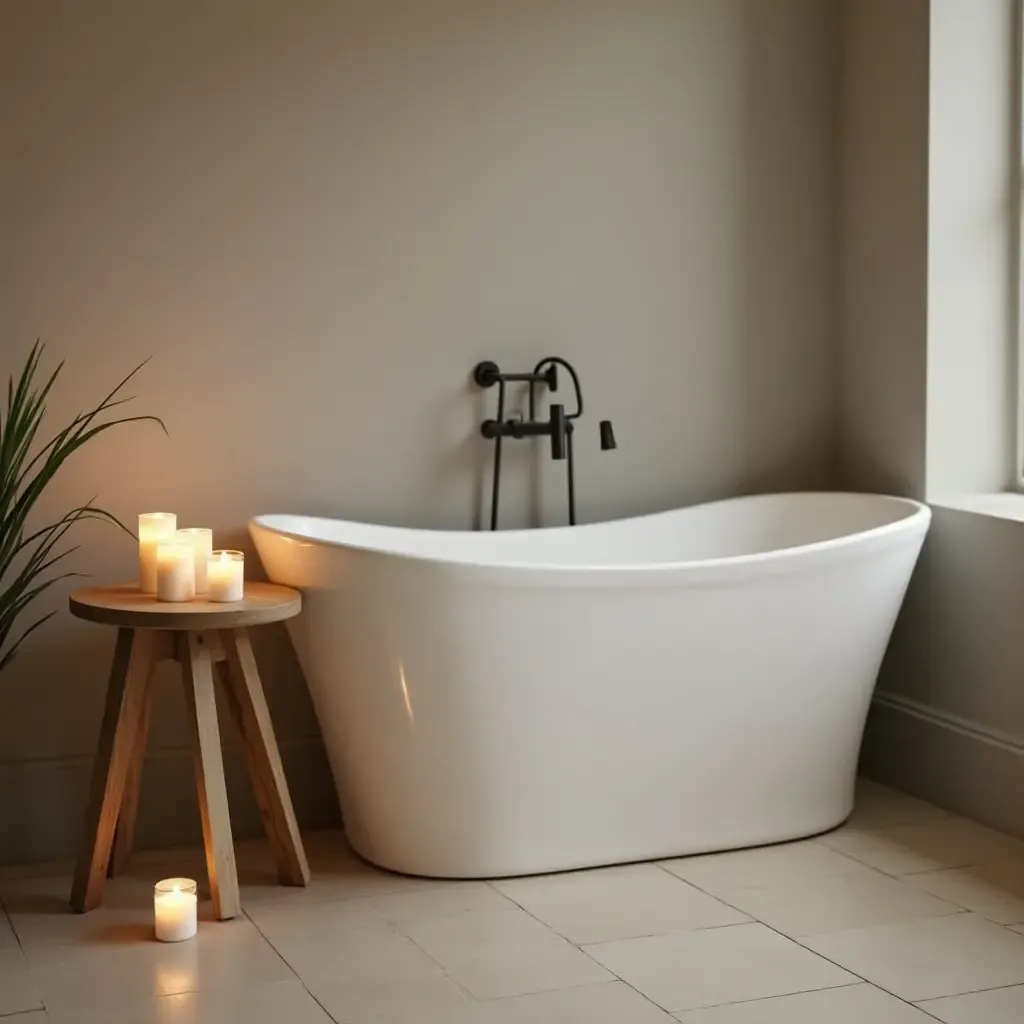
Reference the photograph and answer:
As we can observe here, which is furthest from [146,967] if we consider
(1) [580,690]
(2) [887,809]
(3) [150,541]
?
(2) [887,809]

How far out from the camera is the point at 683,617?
319 centimetres

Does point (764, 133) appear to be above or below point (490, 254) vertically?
above

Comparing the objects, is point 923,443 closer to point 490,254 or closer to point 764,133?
point 764,133

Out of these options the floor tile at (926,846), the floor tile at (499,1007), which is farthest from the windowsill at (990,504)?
the floor tile at (499,1007)

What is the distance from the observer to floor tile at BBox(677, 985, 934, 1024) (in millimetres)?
2508

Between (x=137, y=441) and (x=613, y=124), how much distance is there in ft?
4.48

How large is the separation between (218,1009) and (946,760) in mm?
1898

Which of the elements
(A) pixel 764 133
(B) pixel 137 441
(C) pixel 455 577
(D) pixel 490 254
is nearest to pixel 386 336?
(D) pixel 490 254

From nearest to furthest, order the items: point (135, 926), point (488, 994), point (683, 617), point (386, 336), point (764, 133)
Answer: point (488, 994)
point (135, 926)
point (683, 617)
point (386, 336)
point (764, 133)

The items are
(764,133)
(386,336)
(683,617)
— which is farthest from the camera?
(764,133)

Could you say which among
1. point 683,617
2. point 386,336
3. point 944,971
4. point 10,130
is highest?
point 10,130

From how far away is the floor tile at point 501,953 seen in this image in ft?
8.78

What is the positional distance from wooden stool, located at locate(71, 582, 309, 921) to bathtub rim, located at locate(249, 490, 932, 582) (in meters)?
0.19

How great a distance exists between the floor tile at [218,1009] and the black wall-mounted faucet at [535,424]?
54.6 inches
